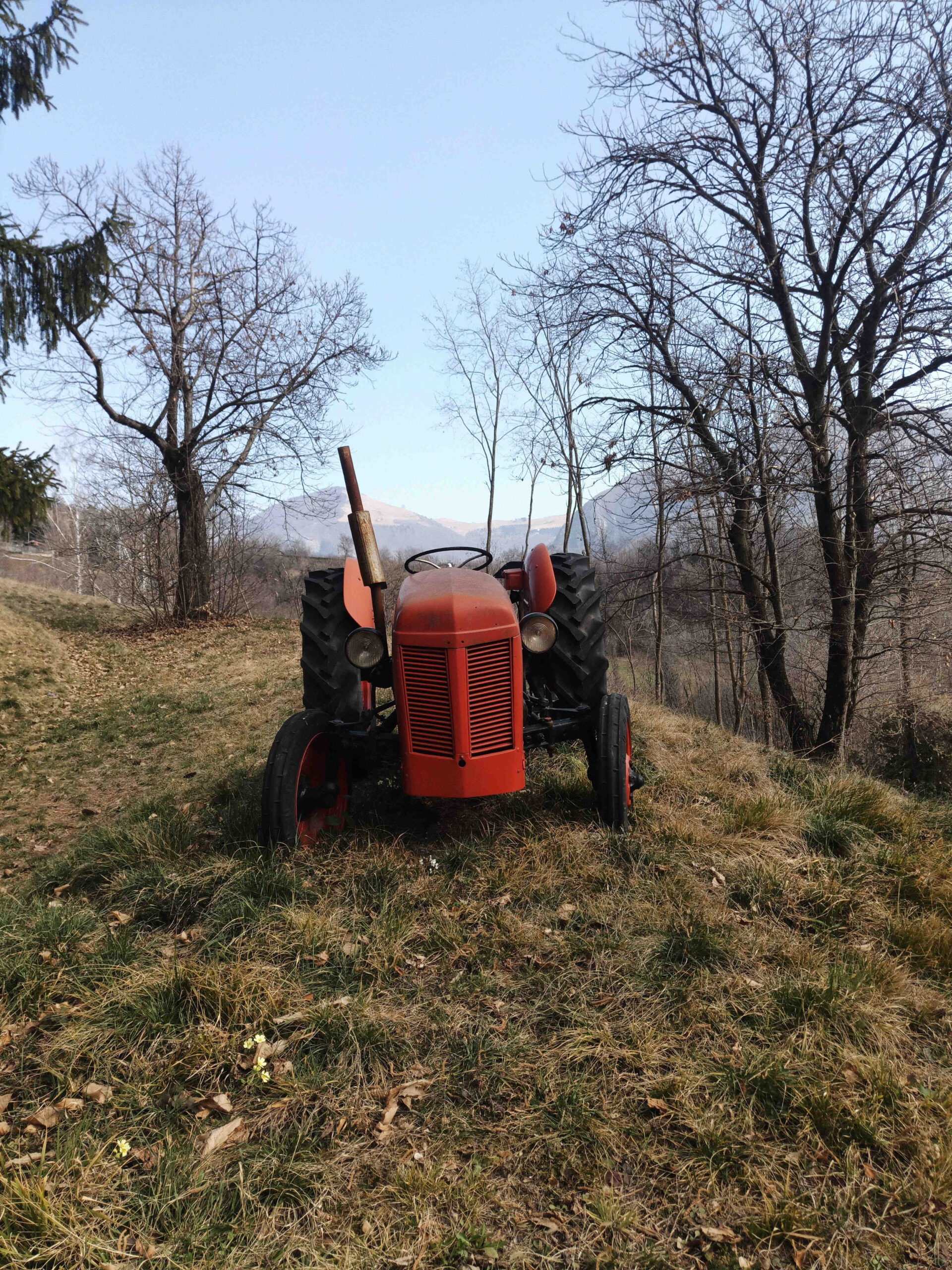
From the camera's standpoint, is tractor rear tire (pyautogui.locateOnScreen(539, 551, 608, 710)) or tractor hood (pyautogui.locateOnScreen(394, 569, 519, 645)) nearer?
tractor hood (pyautogui.locateOnScreen(394, 569, 519, 645))

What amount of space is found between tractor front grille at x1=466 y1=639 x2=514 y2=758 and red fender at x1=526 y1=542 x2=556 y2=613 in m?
0.60

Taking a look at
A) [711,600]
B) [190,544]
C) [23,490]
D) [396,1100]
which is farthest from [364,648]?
[190,544]

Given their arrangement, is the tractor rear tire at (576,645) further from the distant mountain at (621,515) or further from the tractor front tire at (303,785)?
the distant mountain at (621,515)

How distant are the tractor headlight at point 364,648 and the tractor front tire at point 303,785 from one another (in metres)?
0.40

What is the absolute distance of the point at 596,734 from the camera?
3969 millimetres

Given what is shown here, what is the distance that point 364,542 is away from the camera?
3.60m

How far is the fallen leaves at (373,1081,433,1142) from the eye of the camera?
2.22 meters

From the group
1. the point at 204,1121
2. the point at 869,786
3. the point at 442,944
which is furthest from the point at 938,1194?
the point at 869,786

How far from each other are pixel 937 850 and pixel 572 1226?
3059mm

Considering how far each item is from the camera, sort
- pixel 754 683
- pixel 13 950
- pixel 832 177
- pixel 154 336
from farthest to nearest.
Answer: pixel 754 683 < pixel 154 336 < pixel 832 177 < pixel 13 950

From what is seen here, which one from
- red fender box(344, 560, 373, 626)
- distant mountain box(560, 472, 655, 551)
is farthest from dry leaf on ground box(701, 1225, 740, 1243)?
distant mountain box(560, 472, 655, 551)

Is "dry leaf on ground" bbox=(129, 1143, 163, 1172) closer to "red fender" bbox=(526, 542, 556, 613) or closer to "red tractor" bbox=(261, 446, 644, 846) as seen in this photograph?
"red tractor" bbox=(261, 446, 644, 846)

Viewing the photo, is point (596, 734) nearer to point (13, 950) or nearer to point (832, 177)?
point (13, 950)

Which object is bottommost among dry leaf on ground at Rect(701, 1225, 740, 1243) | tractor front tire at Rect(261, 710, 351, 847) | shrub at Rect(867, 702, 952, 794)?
shrub at Rect(867, 702, 952, 794)
